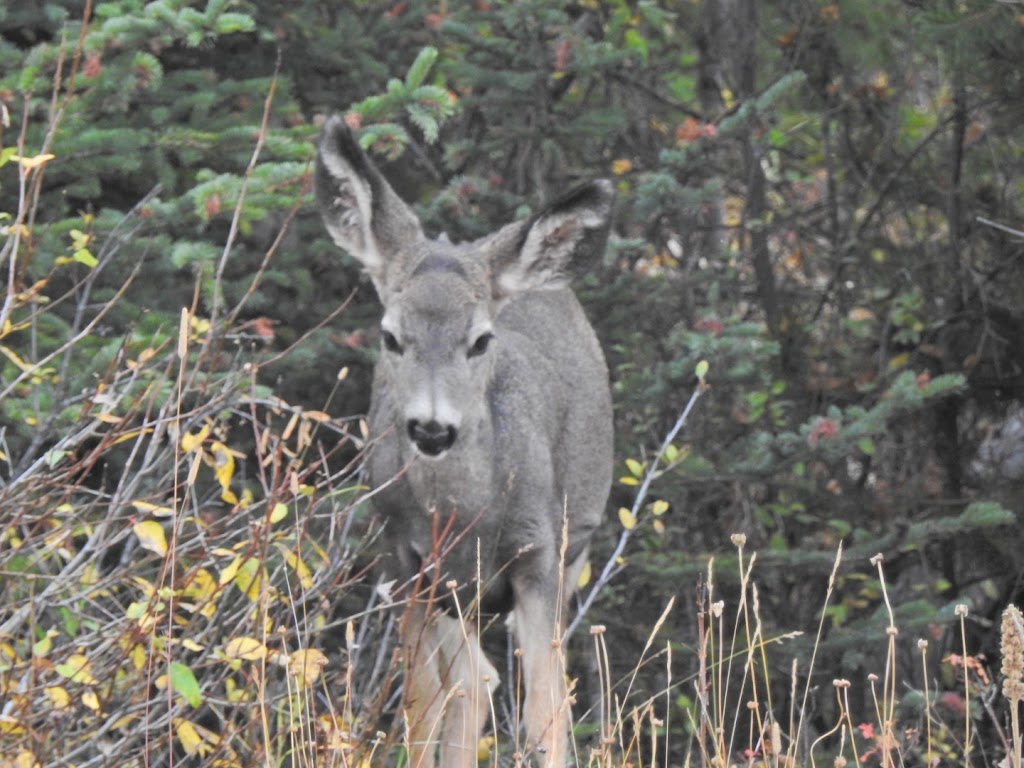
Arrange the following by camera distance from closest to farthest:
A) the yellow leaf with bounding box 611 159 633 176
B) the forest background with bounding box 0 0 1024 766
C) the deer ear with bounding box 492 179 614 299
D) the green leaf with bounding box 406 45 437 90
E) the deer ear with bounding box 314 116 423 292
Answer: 1. the forest background with bounding box 0 0 1024 766
2. the deer ear with bounding box 314 116 423 292
3. the deer ear with bounding box 492 179 614 299
4. the green leaf with bounding box 406 45 437 90
5. the yellow leaf with bounding box 611 159 633 176

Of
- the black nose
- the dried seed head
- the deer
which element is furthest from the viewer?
the deer

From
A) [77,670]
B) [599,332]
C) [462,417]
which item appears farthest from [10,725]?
[599,332]

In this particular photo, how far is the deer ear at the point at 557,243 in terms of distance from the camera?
21.3 feet

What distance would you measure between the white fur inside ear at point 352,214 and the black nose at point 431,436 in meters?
A: 1.18

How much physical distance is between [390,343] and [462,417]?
0.42 m

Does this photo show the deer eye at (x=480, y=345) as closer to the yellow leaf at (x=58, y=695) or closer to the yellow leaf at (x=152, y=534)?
the yellow leaf at (x=152, y=534)

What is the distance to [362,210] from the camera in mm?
6453

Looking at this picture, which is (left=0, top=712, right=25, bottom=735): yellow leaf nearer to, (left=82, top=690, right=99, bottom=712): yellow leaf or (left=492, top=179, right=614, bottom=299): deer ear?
(left=82, top=690, right=99, bottom=712): yellow leaf

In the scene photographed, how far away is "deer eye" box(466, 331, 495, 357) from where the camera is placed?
6.10m

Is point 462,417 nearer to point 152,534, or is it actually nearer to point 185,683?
point 152,534

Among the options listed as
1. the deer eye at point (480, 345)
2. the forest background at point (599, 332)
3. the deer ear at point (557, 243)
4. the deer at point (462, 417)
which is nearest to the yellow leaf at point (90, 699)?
the forest background at point (599, 332)

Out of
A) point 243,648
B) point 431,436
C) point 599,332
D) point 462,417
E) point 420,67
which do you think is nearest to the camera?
point 243,648

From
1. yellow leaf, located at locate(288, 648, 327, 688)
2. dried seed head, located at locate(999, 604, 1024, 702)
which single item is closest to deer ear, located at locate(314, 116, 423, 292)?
yellow leaf, located at locate(288, 648, 327, 688)

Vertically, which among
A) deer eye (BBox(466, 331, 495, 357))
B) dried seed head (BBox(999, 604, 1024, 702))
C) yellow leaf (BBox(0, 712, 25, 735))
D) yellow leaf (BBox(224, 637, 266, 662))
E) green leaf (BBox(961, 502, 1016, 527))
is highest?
dried seed head (BBox(999, 604, 1024, 702))
